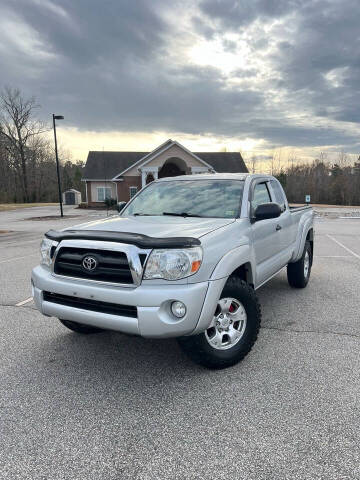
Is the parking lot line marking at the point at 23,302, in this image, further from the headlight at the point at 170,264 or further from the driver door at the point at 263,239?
the driver door at the point at 263,239

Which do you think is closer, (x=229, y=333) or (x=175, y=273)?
(x=175, y=273)

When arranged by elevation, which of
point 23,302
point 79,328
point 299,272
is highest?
point 299,272

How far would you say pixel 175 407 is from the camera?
2695 mm

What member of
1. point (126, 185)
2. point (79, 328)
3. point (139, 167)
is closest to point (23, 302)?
point (79, 328)

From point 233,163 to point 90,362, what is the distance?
120 ft

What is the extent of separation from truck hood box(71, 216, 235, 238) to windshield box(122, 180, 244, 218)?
27 centimetres

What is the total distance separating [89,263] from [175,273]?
0.77 metres

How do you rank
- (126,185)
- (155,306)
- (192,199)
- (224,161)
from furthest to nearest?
(224,161) → (126,185) → (192,199) → (155,306)

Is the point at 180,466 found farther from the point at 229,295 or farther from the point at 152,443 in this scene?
the point at 229,295

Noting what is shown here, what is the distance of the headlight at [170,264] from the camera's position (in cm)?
275

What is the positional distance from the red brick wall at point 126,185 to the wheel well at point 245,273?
3305cm

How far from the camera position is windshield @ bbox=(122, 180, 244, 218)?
396 cm

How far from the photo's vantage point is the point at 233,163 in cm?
3800

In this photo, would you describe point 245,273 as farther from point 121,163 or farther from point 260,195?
point 121,163
